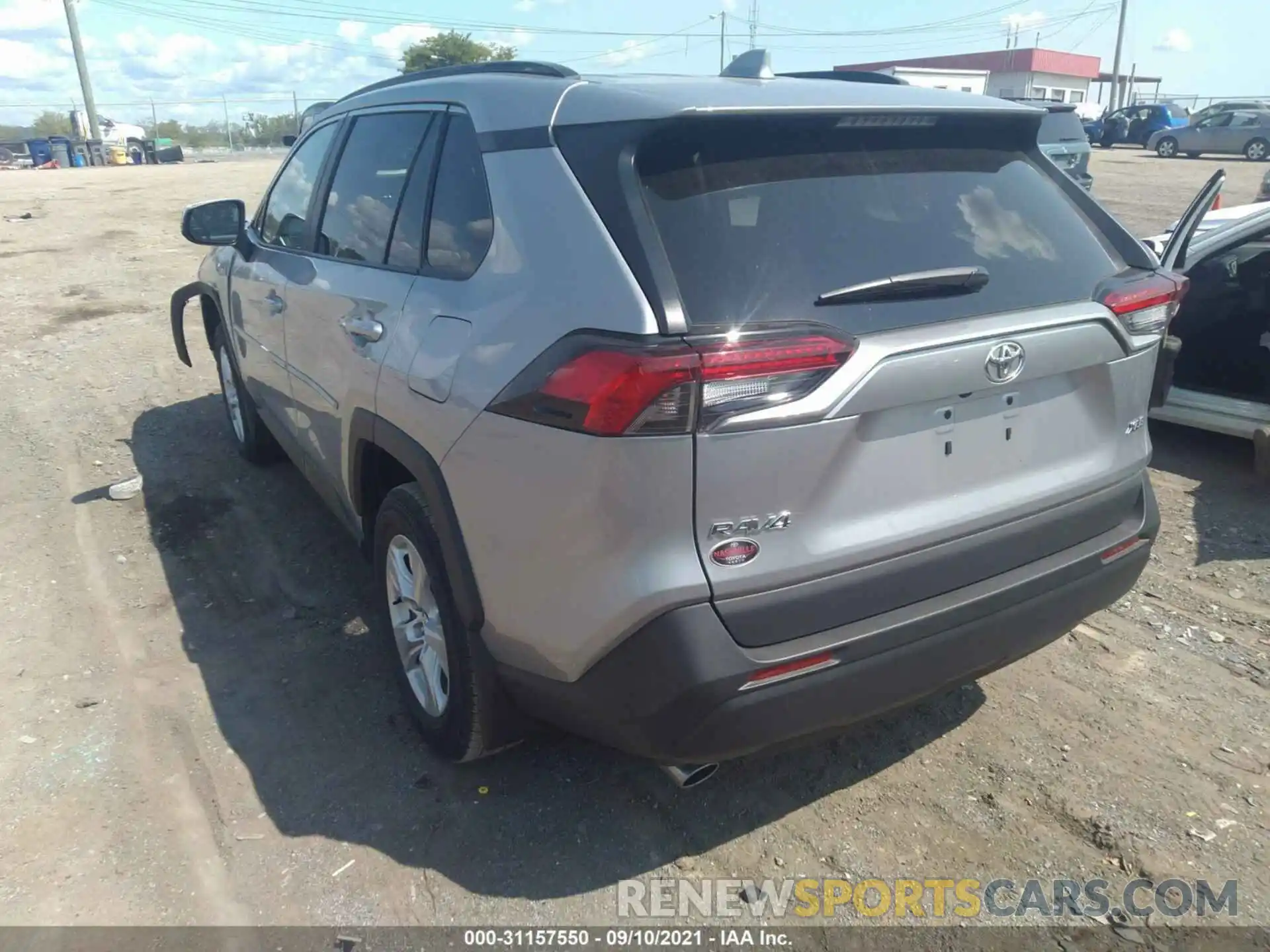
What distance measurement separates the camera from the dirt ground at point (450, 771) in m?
2.55

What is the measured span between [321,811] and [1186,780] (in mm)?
2540

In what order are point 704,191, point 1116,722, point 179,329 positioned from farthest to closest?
point 179,329, point 1116,722, point 704,191

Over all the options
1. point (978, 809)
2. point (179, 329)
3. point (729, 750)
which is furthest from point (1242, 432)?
point (179, 329)

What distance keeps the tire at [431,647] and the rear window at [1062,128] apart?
1307 cm

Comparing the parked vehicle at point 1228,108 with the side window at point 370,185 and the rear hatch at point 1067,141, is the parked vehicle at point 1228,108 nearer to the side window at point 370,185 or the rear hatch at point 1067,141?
the rear hatch at point 1067,141

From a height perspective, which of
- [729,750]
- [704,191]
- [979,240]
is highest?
[704,191]

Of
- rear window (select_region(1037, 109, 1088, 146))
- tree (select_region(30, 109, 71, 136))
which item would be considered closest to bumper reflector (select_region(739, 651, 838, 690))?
rear window (select_region(1037, 109, 1088, 146))

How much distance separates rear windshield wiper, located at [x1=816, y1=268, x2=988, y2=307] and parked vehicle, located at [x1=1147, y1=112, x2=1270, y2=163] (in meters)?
35.3

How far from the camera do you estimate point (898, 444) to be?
2.17 m

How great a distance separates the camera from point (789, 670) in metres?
2.12

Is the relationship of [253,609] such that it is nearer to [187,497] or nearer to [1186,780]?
[187,497]

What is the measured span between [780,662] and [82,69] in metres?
51.0

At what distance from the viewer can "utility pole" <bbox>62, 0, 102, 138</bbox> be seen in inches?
1656

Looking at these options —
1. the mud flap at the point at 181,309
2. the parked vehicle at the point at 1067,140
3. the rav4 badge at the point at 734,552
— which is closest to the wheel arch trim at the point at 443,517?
the rav4 badge at the point at 734,552
